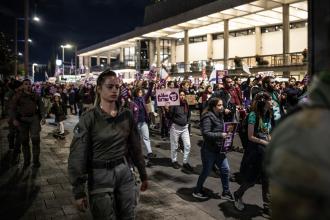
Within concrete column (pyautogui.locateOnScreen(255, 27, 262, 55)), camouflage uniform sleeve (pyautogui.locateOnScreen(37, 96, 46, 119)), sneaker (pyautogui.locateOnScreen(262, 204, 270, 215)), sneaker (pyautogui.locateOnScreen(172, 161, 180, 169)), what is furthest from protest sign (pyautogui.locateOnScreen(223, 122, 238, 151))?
concrete column (pyautogui.locateOnScreen(255, 27, 262, 55))

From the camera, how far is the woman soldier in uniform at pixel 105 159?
11.4 ft

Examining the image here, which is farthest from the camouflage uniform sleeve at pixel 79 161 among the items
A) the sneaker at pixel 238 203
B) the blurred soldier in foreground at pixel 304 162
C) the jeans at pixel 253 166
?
the sneaker at pixel 238 203

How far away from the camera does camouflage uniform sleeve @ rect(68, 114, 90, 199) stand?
3.46m

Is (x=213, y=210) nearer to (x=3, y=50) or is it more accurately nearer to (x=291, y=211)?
(x=291, y=211)

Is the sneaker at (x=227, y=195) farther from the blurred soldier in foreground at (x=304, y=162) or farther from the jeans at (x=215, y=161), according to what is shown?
the blurred soldier in foreground at (x=304, y=162)

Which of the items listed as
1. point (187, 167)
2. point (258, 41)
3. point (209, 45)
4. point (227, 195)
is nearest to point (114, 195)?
point (227, 195)

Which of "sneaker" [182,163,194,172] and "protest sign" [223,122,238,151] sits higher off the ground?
"protest sign" [223,122,238,151]

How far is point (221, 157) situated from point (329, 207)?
5.56 m

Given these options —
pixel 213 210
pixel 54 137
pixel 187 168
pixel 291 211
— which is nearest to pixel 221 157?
pixel 213 210

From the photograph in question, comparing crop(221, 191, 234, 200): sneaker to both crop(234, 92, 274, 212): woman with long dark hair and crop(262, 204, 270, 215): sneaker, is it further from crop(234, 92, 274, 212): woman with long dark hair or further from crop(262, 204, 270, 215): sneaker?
crop(262, 204, 270, 215): sneaker

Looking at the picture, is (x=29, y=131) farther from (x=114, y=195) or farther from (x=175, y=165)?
(x=114, y=195)

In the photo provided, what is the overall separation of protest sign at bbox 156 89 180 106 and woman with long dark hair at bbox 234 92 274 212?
12.8ft

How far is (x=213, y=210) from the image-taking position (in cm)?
620

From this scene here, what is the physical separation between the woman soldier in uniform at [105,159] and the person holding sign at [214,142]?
3.03 meters
